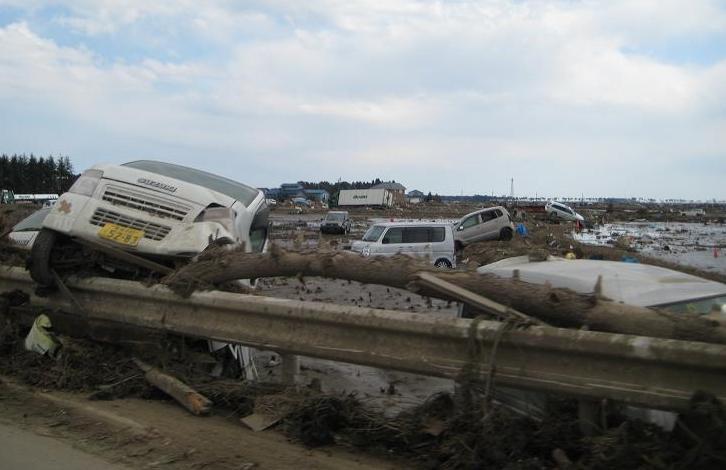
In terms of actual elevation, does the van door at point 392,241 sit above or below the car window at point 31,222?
below

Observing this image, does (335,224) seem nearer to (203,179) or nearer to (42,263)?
(203,179)

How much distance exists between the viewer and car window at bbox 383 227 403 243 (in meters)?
22.1

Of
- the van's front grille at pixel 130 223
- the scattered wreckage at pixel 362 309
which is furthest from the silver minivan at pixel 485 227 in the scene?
the van's front grille at pixel 130 223

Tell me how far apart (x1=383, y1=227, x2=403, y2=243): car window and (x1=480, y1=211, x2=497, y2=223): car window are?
10.7 meters

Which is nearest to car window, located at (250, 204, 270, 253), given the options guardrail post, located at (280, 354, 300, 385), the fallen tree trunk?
the fallen tree trunk

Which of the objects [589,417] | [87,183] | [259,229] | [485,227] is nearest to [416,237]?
[485,227]

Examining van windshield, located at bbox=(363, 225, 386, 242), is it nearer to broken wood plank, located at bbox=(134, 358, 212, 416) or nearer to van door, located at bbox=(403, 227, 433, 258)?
van door, located at bbox=(403, 227, 433, 258)

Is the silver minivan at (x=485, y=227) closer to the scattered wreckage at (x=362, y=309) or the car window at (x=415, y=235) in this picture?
the car window at (x=415, y=235)

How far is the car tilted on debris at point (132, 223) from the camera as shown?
19.0ft

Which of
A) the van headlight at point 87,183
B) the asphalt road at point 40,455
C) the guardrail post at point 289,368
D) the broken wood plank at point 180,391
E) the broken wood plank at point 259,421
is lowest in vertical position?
the asphalt road at point 40,455

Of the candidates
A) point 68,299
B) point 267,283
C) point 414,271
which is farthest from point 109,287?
point 267,283

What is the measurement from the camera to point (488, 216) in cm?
3198

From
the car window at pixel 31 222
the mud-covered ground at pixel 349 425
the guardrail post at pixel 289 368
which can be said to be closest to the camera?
the mud-covered ground at pixel 349 425

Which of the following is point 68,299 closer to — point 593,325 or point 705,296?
point 593,325
